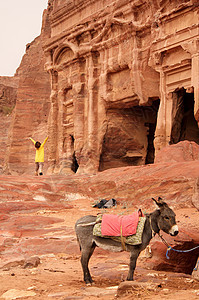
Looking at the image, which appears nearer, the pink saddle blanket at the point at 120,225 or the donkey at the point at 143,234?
the donkey at the point at 143,234

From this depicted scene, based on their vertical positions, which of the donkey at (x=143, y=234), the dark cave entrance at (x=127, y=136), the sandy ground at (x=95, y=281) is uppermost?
the dark cave entrance at (x=127, y=136)

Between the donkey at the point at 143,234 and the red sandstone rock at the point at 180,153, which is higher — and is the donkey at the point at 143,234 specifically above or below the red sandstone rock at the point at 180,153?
below

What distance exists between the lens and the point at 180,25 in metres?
17.5

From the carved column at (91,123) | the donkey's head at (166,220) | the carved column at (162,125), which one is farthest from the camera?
the carved column at (91,123)

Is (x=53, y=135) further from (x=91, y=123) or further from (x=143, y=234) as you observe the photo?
(x=143, y=234)

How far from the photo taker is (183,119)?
21.4 metres

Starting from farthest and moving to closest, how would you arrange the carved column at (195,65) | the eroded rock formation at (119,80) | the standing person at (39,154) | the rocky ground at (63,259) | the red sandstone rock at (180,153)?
1. the standing person at (39,154)
2. the eroded rock formation at (119,80)
3. the carved column at (195,65)
4. the red sandstone rock at (180,153)
5. the rocky ground at (63,259)

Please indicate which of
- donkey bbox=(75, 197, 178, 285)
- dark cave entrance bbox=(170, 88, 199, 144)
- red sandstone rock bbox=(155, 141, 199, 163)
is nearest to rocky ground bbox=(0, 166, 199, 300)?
donkey bbox=(75, 197, 178, 285)

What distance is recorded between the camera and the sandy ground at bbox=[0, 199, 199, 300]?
439 centimetres

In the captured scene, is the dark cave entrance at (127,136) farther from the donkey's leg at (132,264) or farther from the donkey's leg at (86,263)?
the donkey's leg at (132,264)

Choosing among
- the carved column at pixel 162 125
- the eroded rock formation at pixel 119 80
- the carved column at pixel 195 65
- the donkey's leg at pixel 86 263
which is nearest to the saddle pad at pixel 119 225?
the donkey's leg at pixel 86 263

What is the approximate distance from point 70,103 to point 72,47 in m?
3.86

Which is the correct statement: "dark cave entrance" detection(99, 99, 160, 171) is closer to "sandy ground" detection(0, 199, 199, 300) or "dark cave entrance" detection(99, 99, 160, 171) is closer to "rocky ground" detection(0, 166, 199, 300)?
"rocky ground" detection(0, 166, 199, 300)

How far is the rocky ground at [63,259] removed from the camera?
457 centimetres
